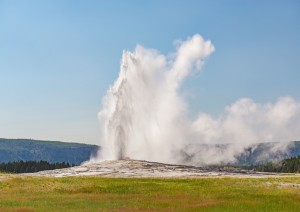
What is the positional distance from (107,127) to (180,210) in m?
68.3

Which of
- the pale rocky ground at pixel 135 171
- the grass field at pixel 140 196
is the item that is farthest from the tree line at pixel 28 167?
the grass field at pixel 140 196

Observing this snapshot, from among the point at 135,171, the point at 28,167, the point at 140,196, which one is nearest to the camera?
the point at 140,196

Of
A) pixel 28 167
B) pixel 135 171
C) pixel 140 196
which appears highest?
pixel 28 167

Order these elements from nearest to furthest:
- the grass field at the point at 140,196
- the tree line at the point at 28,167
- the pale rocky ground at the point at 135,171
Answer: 1. the grass field at the point at 140,196
2. the pale rocky ground at the point at 135,171
3. the tree line at the point at 28,167

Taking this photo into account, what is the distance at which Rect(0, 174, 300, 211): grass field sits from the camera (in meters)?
34.7

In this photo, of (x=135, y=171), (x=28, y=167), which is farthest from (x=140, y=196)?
(x=28, y=167)

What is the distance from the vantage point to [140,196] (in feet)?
142

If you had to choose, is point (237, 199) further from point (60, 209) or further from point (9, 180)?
point (9, 180)

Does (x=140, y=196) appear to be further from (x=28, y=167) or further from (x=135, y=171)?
(x=28, y=167)

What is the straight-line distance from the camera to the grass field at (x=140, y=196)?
34.7 metres

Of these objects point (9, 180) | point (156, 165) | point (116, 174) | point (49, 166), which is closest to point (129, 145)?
point (156, 165)

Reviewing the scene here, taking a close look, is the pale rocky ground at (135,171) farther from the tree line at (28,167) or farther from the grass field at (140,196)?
the tree line at (28,167)

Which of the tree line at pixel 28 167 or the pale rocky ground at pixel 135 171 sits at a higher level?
the tree line at pixel 28 167

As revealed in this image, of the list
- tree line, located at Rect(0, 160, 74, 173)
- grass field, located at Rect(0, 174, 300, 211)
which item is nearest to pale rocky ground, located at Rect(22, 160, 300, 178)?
grass field, located at Rect(0, 174, 300, 211)
